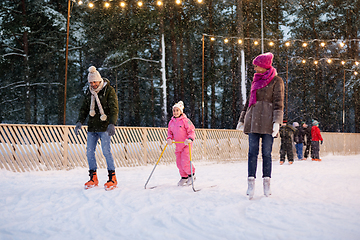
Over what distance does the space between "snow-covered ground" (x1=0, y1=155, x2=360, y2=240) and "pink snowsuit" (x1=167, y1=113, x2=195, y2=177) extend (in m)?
0.66

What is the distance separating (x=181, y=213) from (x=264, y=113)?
1.60m

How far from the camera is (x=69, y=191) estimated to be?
14.3ft

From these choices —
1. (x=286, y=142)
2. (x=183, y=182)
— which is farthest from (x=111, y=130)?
(x=286, y=142)

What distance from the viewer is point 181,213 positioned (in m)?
3.00

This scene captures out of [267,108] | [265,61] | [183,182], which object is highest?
[265,61]

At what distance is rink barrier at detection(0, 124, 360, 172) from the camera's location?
6906mm

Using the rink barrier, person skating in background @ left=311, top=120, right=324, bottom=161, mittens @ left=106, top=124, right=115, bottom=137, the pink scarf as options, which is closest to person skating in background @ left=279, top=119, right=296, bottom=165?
person skating in background @ left=311, top=120, right=324, bottom=161

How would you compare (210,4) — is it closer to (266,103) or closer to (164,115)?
(164,115)

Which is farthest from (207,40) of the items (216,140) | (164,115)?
(216,140)

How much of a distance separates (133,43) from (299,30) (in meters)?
18.6

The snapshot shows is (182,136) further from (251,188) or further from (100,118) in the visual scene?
(251,188)

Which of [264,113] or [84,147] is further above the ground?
[264,113]

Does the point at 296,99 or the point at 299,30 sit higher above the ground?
the point at 299,30

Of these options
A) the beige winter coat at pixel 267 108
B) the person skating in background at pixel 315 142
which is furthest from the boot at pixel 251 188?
the person skating in background at pixel 315 142
